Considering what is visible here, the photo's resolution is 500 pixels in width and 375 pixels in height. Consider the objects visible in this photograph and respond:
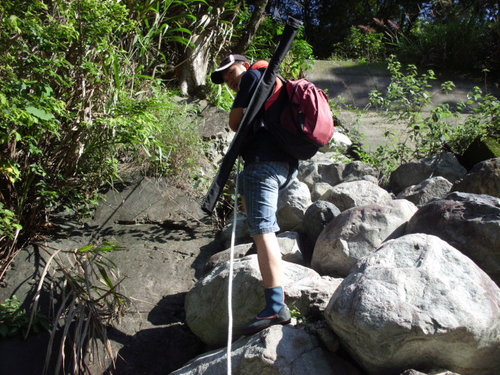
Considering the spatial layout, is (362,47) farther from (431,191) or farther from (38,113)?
(38,113)

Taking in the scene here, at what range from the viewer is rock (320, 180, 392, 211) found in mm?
4465

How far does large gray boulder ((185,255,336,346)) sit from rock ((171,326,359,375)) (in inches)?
15.7

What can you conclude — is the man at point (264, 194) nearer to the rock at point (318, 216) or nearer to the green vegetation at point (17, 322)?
the rock at point (318, 216)

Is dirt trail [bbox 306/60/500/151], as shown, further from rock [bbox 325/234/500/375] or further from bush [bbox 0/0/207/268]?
rock [bbox 325/234/500/375]

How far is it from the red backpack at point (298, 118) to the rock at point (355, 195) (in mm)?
1645

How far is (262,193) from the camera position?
2963mm

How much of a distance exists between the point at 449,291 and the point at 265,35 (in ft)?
20.0

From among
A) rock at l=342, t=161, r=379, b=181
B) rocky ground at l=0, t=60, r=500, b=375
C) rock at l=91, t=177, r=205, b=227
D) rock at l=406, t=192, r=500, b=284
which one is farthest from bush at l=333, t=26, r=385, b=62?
rock at l=406, t=192, r=500, b=284

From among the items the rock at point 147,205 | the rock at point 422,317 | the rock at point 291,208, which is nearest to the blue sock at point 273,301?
the rock at point 422,317

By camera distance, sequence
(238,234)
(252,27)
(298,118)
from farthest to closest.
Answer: (252,27) < (238,234) < (298,118)

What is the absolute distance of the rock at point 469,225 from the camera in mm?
3121

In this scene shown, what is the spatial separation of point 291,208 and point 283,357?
1948mm

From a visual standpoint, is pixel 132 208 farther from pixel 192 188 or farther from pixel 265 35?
pixel 265 35

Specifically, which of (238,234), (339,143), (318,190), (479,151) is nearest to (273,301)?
(238,234)
